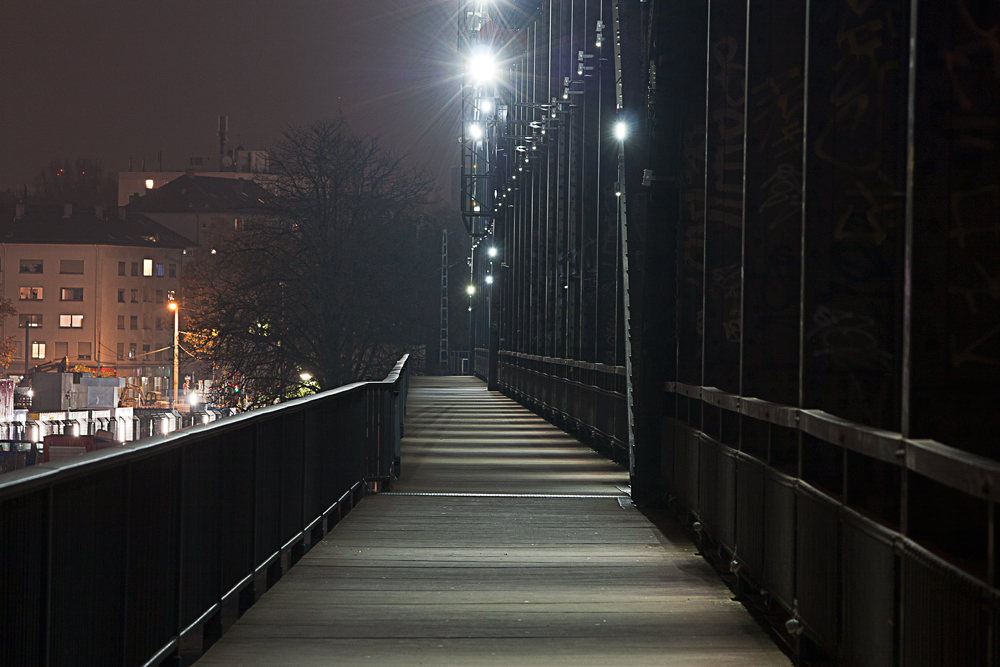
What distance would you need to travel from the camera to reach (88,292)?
144 meters

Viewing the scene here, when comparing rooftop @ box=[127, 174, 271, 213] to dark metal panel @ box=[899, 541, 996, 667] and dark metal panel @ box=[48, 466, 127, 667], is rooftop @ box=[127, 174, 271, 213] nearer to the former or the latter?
dark metal panel @ box=[48, 466, 127, 667]

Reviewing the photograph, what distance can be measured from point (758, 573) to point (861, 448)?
224 centimetres

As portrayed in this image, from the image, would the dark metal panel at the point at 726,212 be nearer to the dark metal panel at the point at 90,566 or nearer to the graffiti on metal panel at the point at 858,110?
the graffiti on metal panel at the point at 858,110

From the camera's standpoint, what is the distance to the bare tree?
1962 inches

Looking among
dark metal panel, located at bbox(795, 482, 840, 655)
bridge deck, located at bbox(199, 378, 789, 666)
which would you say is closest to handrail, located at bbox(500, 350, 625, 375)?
bridge deck, located at bbox(199, 378, 789, 666)

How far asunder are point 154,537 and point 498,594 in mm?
3071

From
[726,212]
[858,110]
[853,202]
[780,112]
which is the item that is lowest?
[853,202]

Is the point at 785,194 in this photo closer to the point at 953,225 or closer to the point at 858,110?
the point at 858,110

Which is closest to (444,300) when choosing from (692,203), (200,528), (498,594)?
(692,203)

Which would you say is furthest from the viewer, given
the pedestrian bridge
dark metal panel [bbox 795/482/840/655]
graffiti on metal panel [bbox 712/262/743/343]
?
graffiti on metal panel [bbox 712/262/743/343]

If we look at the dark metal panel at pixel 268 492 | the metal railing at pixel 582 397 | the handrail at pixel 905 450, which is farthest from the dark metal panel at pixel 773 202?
the metal railing at pixel 582 397

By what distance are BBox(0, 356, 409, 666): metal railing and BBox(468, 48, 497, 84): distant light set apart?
129ft

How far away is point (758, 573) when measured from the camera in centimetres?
695

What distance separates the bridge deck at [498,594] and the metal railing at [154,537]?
36 centimetres
